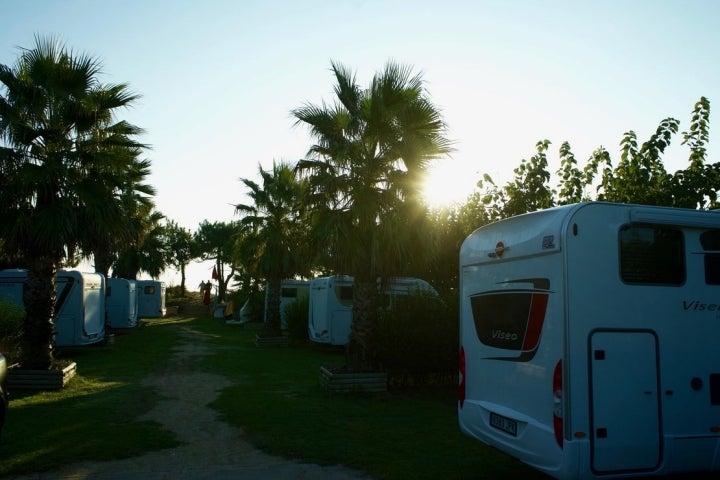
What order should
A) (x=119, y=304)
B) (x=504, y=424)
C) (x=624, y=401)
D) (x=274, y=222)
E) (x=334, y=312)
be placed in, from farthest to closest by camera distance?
(x=119, y=304), (x=274, y=222), (x=334, y=312), (x=504, y=424), (x=624, y=401)

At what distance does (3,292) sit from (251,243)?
830 cm

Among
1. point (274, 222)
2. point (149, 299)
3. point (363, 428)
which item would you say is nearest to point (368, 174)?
point (363, 428)

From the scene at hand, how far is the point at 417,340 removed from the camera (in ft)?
41.7

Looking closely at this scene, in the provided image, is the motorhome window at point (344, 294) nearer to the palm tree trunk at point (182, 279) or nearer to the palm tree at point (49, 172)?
the palm tree at point (49, 172)

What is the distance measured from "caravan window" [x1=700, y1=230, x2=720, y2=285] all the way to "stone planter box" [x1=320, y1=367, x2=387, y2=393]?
7485 mm

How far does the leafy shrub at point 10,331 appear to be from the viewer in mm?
14211

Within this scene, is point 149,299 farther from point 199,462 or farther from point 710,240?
point 710,240

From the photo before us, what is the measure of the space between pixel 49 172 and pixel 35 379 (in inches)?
Answer: 165

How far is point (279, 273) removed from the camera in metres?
24.3

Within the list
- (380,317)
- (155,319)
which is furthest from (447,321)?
(155,319)

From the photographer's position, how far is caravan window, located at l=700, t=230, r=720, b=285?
20.0 feet

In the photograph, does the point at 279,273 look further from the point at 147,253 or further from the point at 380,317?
the point at 147,253

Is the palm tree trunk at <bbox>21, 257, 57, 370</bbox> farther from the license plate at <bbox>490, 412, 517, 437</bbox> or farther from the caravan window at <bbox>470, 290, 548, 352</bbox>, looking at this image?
the license plate at <bbox>490, 412, 517, 437</bbox>

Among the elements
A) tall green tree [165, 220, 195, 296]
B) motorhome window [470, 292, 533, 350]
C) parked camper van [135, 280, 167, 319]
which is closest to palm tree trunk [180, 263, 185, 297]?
tall green tree [165, 220, 195, 296]
